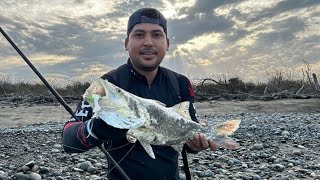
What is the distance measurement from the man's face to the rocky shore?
3.18 metres

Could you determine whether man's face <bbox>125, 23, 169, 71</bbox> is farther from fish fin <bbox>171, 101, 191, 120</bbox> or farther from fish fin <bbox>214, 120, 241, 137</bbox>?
fish fin <bbox>214, 120, 241, 137</bbox>

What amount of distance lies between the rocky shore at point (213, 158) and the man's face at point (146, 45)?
10.4 ft

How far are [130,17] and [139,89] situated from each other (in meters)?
0.78

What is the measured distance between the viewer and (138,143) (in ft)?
13.5

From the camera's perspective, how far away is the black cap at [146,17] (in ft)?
13.9

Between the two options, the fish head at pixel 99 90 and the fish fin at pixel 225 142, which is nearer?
the fish head at pixel 99 90

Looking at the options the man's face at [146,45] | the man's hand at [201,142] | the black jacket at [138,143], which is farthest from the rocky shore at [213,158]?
the man's hand at [201,142]

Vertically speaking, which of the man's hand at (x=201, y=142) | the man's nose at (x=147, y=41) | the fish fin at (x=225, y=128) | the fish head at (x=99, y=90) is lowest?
the man's hand at (x=201, y=142)

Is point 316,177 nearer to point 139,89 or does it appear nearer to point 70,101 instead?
point 139,89

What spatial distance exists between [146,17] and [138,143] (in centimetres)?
130

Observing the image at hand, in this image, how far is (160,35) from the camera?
4258 mm

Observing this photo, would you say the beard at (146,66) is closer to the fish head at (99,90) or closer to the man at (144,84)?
the man at (144,84)

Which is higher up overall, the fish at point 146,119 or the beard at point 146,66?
the beard at point 146,66

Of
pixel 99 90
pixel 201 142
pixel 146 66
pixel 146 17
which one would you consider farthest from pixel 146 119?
pixel 146 17
